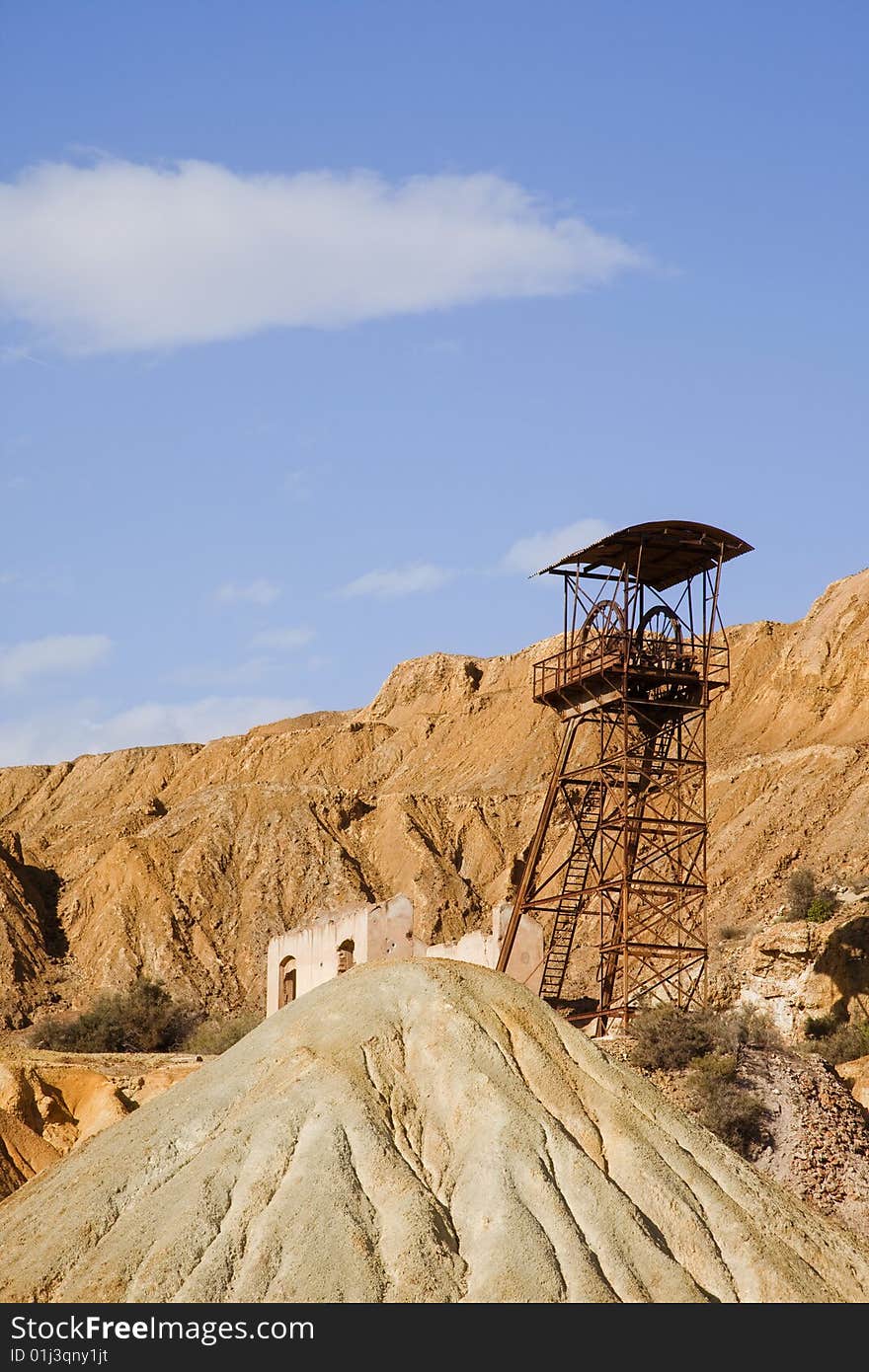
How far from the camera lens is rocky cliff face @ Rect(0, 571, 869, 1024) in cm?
6147

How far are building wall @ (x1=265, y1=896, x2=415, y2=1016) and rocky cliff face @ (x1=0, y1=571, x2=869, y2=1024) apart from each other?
14542 millimetres

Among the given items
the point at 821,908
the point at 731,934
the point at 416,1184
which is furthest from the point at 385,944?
the point at 416,1184

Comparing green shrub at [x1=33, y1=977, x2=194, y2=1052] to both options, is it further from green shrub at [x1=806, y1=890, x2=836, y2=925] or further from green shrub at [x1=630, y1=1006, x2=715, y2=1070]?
green shrub at [x1=630, y1=1006, x2=715, y2=1070]

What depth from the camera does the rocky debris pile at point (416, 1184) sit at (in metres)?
18.1

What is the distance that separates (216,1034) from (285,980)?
6.45 meters

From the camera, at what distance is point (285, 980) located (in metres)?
44.1

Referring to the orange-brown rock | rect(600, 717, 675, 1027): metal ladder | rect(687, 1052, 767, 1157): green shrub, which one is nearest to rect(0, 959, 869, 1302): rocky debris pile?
rect(687, 1052, 767, 1157): green shrub

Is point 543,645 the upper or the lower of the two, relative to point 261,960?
upper

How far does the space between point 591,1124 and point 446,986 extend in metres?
2.35

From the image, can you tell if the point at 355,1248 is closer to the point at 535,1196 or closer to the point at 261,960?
the point at 535,1196

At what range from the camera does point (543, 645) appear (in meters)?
94.1

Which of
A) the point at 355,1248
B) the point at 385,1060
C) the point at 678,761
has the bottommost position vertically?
the point at 355,1248

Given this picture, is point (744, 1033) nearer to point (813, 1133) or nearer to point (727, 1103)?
point (727, 1103)
